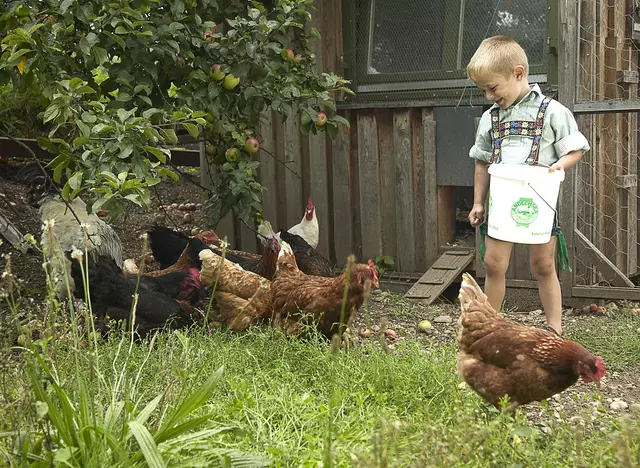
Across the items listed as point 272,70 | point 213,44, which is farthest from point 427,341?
point 213,44

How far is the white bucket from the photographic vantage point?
4266mm

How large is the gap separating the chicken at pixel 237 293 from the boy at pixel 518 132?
147 centimetres

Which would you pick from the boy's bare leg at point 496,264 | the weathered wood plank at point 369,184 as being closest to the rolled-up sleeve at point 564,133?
the boy's bare leg at point 496,264

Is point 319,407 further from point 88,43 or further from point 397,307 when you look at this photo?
point 397,307

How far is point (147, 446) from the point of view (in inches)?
103

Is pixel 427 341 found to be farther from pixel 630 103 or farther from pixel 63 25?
pixel 63 25

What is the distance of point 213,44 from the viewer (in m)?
5.09

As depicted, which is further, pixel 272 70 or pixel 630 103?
pixel 630 103

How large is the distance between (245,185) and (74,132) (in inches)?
44.9

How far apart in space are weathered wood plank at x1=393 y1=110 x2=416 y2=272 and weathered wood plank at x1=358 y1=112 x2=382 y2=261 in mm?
200

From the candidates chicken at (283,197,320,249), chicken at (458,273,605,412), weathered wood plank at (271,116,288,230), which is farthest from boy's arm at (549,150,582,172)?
weathered wood plank at (271,116,288,230)

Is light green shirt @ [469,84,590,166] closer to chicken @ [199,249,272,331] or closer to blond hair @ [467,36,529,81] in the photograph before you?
blond hair @ [467,36,529,81]

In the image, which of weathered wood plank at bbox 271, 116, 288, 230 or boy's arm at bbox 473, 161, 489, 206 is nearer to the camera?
boy's arm at bbox 473, 161, 489, 206

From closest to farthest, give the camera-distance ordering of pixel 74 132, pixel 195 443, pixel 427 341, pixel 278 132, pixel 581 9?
pixel 195 443 → pixel 74 132 → pixel 427 341 → pixel 581 9 → pixel 278 132
